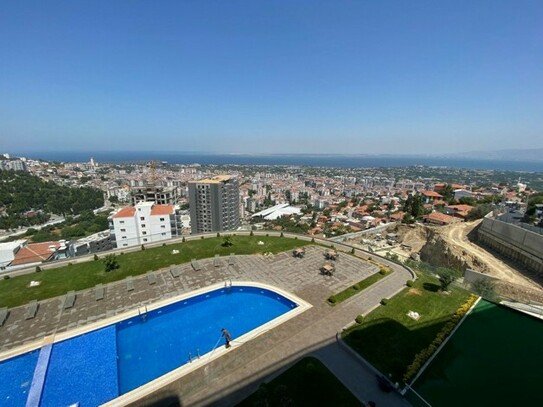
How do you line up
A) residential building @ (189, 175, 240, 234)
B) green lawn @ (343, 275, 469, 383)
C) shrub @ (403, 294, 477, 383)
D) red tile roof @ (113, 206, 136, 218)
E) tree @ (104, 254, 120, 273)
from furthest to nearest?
1. residential building @ (189, 175, 240, 234)
2. red tile roof @ (113, 206, 136, 218)
3. tree @ (104, 254, 120, 273)
4. green lawn @ (343, 275, 469, 383)
5. shrub @ (403, 294, 477, 383)

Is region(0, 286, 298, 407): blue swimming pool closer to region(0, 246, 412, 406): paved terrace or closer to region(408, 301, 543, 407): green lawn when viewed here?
region(0, 246, 412, 406): paved terrace

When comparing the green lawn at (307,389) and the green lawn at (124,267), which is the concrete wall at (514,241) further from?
the green lawn at (307,389)

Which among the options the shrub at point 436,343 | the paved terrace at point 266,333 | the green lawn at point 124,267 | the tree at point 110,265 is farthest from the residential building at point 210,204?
the shrub at point 436,343

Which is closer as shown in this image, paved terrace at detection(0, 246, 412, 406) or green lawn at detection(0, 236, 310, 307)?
→ paved terrace at detection(0, 246, 412, 406)

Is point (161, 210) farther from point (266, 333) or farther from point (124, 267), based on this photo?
point (266, 333)

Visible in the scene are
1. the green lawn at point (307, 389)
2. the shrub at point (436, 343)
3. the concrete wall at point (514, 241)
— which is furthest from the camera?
the concrete wall at point (514, 241)

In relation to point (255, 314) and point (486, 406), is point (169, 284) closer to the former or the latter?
point (255, 314)

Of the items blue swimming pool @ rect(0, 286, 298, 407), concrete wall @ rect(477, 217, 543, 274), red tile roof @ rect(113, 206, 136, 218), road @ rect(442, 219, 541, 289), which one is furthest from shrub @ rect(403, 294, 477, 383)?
red tile roof @ rect(113, 206, 136, 218)

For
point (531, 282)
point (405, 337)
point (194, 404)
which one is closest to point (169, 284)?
point (194, 404)
